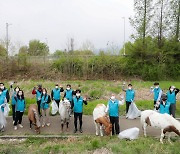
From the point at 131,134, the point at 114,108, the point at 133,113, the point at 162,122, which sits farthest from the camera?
the point at 133,113

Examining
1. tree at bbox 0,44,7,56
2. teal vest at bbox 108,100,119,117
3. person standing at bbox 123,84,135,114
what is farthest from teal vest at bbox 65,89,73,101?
→ tree at bbox 0,44,7,56

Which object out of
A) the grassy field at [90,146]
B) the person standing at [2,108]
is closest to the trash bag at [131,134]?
the grassy field at [90,146]

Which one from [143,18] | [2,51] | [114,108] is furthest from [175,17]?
[114,108]

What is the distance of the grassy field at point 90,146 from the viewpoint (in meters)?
8.75

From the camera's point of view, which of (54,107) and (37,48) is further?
(37,48)

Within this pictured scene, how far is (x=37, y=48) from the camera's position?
108 feet

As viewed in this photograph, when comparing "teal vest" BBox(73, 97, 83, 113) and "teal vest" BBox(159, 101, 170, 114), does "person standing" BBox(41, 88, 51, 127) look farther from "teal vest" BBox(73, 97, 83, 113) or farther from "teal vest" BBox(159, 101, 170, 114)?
"teal vest" BBox(159, 101, 170, 114)

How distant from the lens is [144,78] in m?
26.4

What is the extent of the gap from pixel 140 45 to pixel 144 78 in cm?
296

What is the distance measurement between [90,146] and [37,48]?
25.3 metres

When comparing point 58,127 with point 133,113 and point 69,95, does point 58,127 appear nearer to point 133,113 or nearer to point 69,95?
point 69,95

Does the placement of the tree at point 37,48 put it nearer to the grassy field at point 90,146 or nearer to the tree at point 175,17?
the tree at point 175,17

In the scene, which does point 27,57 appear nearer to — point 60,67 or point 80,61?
point 60,67

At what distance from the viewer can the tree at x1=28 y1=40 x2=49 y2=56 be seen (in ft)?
102
